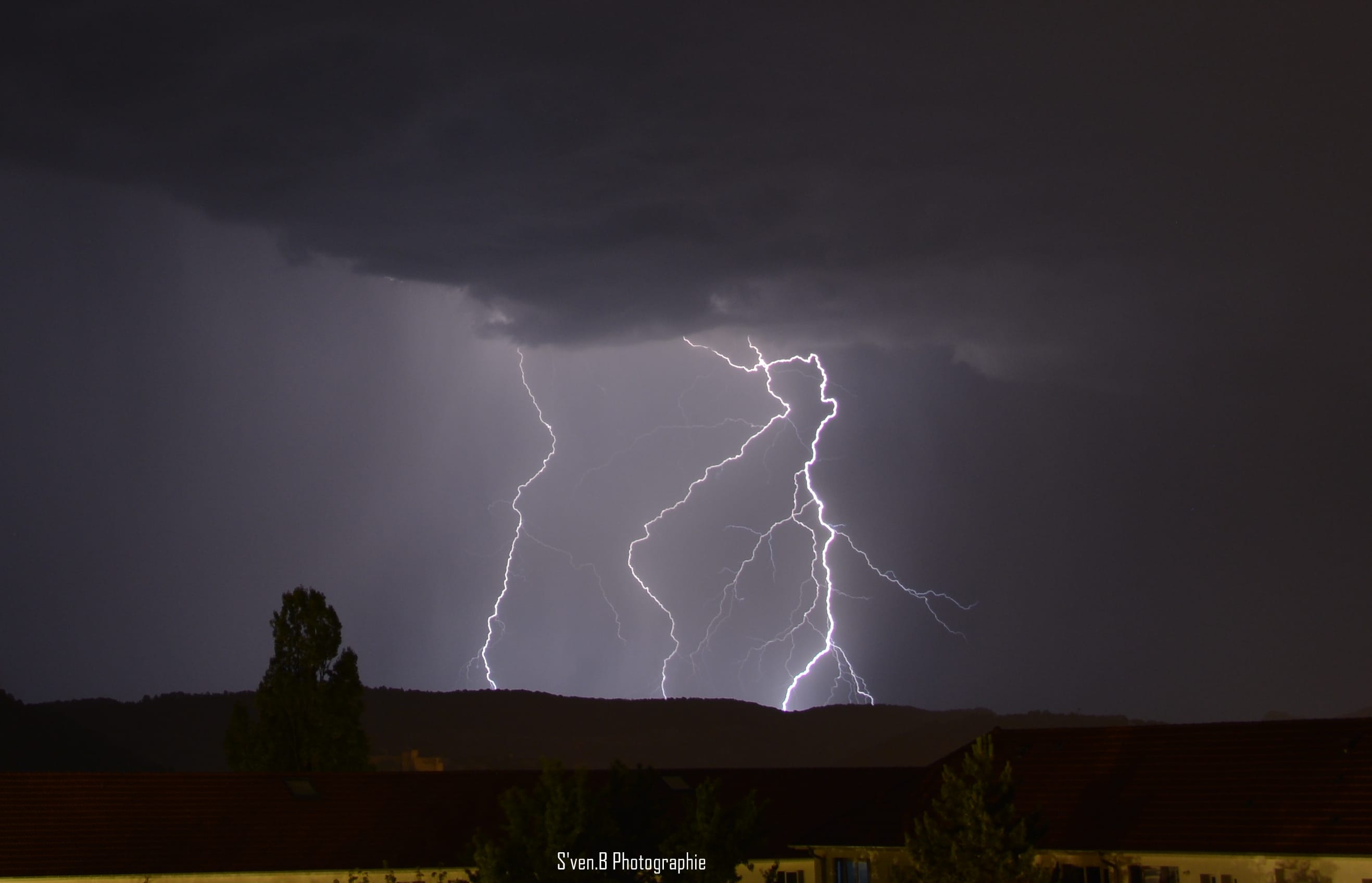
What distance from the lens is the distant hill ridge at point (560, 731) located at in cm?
9369

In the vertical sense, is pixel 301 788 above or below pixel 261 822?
above

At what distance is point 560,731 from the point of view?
99.0m

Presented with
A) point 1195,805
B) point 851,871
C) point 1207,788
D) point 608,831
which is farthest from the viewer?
point 851,871

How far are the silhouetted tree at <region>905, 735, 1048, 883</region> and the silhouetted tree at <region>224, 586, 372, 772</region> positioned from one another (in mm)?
25189

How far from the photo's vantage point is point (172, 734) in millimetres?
95375

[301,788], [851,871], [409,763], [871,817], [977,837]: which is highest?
[409,763]

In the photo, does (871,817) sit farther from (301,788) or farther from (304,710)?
(304,710)

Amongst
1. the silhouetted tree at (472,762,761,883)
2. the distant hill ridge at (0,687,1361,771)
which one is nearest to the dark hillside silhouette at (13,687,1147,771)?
the distant hill ridge at (0,687,1361,771)

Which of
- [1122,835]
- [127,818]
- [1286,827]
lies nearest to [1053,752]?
[1122,835]

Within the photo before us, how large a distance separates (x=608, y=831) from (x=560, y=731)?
258 ft

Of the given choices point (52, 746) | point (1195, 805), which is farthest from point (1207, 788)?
point (52, 746)

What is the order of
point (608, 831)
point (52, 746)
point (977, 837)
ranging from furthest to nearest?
point (52, 746) < point (977, 837) < point (608, 831)

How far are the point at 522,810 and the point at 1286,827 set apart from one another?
12.7m

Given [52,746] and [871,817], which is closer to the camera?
[871,817]
